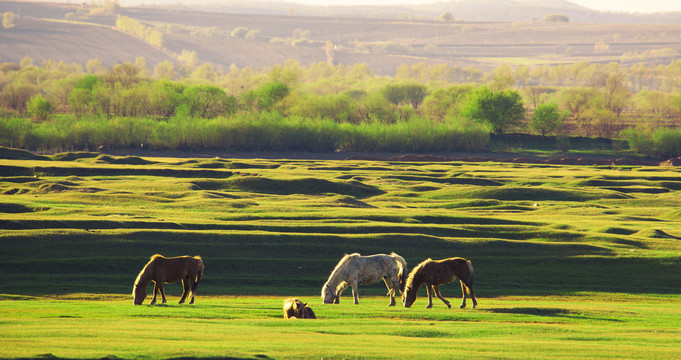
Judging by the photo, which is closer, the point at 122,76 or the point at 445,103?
the point at 445,103

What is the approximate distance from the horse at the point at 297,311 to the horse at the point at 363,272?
11.0ft

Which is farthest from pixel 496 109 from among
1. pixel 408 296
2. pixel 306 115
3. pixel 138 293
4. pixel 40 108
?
pixel 138 293

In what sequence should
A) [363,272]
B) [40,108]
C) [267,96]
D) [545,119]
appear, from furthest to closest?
A: [267,96] < [545,119] < [40,108] < [363,272]

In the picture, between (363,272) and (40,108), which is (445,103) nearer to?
(40,108)

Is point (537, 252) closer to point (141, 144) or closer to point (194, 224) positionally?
point (194, 224)

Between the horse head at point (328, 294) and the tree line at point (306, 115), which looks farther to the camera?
the tree line at point (306, 115)

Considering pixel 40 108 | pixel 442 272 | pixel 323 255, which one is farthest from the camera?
pixel 40 108

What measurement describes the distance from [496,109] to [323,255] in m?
114

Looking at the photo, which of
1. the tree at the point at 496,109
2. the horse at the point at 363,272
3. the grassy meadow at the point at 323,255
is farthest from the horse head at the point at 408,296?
the tree at the point at 496,109

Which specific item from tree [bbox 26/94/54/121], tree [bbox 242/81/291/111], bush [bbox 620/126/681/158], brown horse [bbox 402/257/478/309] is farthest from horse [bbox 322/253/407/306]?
tree [bbox 242/81/291/111]

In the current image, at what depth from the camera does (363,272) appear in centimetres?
2772

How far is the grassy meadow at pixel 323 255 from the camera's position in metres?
20.2

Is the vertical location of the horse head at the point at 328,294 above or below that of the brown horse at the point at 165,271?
below

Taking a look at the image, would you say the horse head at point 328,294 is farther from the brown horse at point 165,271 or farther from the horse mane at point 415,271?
the brown horse at point 165,271
